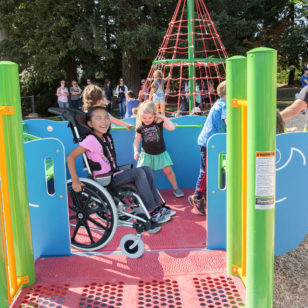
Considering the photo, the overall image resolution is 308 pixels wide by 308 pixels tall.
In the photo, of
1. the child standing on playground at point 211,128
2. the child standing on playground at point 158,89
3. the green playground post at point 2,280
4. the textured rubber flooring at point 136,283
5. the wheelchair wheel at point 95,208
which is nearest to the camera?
the green playground post at point 2,280

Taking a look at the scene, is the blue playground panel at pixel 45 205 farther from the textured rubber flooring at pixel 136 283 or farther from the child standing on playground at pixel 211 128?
the child standing on playground at pixel 211 128

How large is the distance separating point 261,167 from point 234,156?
0.70 metres

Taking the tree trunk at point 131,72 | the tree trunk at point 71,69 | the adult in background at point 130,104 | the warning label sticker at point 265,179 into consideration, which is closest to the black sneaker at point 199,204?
the warning label sticker at point 265,179

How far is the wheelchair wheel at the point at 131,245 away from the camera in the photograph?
3.21 metres

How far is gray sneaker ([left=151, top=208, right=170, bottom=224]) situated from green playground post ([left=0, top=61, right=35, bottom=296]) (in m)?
1.05

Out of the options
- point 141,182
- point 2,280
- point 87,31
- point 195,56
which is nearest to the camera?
point 2,280

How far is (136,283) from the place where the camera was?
284 centimetres

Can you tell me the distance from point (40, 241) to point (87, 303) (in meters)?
0.95

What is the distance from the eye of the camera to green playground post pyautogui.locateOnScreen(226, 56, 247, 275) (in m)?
2.63

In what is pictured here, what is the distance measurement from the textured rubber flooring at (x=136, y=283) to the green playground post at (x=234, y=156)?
0.23 metres

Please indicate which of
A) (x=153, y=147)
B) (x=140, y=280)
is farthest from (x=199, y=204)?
(x=140, y=280)

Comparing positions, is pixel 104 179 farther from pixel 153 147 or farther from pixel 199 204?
pixel 153 147

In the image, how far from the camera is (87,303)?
8.42ft

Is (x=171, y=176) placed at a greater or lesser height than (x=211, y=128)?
lesser
